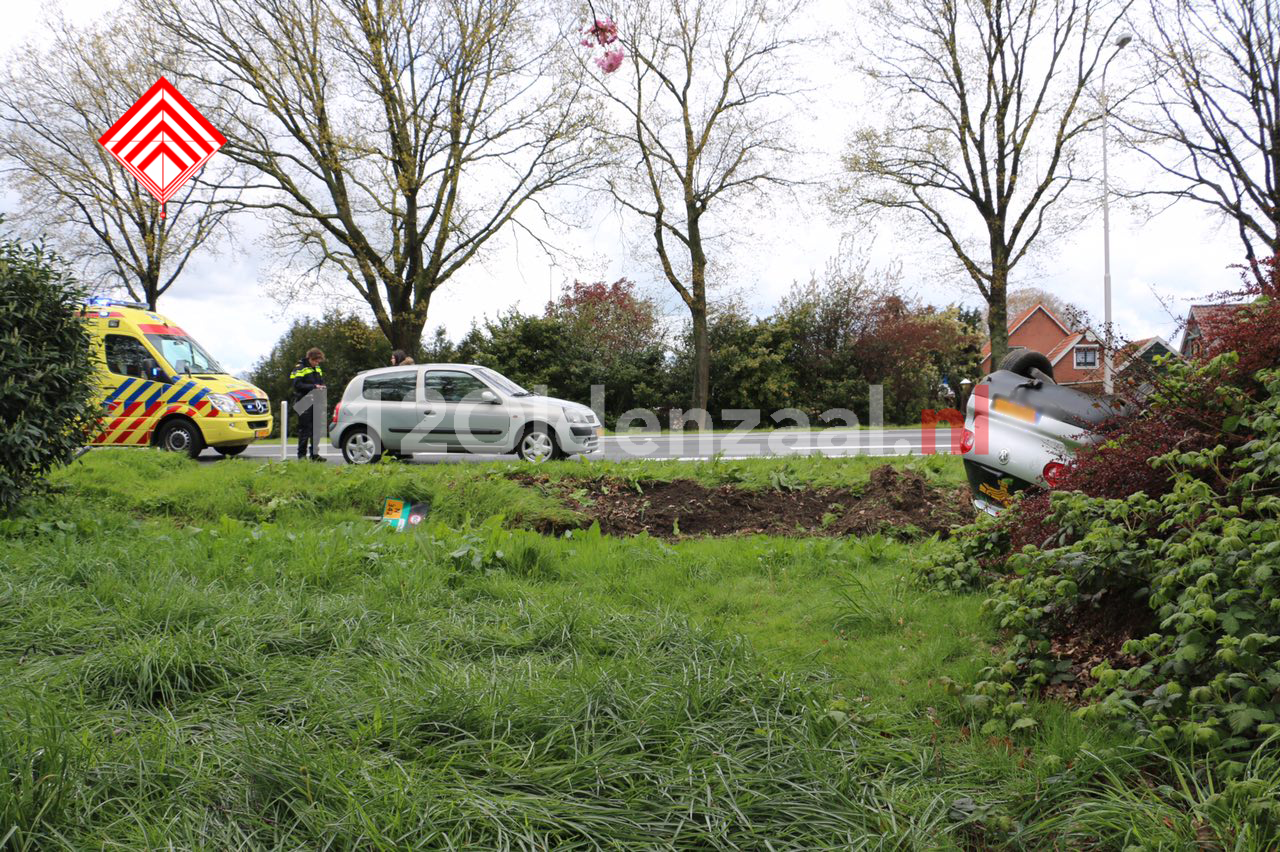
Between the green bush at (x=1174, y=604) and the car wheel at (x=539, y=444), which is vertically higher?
the car wheel at (x=539, y=444)

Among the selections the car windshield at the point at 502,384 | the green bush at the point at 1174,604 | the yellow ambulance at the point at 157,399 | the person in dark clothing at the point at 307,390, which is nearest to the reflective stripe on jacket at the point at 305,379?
the person in dark clothing at the point at 307,390

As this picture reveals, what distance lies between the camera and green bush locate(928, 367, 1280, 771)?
2.36 m

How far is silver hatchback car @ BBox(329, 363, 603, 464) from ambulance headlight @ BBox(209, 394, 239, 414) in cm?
223

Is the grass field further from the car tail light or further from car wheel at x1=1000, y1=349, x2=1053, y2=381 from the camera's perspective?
car wheel at x1=1000, y1=349, x2=1053, y2=381

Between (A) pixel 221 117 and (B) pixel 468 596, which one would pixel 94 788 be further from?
(A) pixel 221 117

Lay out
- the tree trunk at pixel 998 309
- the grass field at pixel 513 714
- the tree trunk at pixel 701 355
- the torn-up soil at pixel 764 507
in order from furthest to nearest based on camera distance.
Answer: the tree trunk at pixel 701 355 < the tree trunk at pixel 998 309 < the torn-up soil at pixel 764 507 < the grass field at pixel 513 714

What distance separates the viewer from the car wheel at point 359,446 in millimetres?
12805

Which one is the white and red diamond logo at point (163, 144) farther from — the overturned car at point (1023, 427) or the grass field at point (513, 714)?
the overturned car at point (1023, 427)

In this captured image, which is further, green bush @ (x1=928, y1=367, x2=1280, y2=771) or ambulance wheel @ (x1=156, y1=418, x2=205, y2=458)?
ambulance wheel @ (x1=156, y1=418, x2=205, y2=458)

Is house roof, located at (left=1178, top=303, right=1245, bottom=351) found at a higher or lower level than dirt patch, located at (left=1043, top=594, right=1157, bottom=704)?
higher

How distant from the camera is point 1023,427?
16.4 feet

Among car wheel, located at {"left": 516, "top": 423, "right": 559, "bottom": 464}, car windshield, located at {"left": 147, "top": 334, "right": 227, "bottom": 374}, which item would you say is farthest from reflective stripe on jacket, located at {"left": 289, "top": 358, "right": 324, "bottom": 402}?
car wheel, located at {"left": 516, "top": 423, "right": 559, "bottom": 464}

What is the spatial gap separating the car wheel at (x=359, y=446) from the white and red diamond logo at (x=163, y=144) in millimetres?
4075

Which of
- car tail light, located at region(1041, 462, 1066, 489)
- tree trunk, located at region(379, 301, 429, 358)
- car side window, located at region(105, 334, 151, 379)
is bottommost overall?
car tail light, located at region(1041, 462, 1066, 489)
